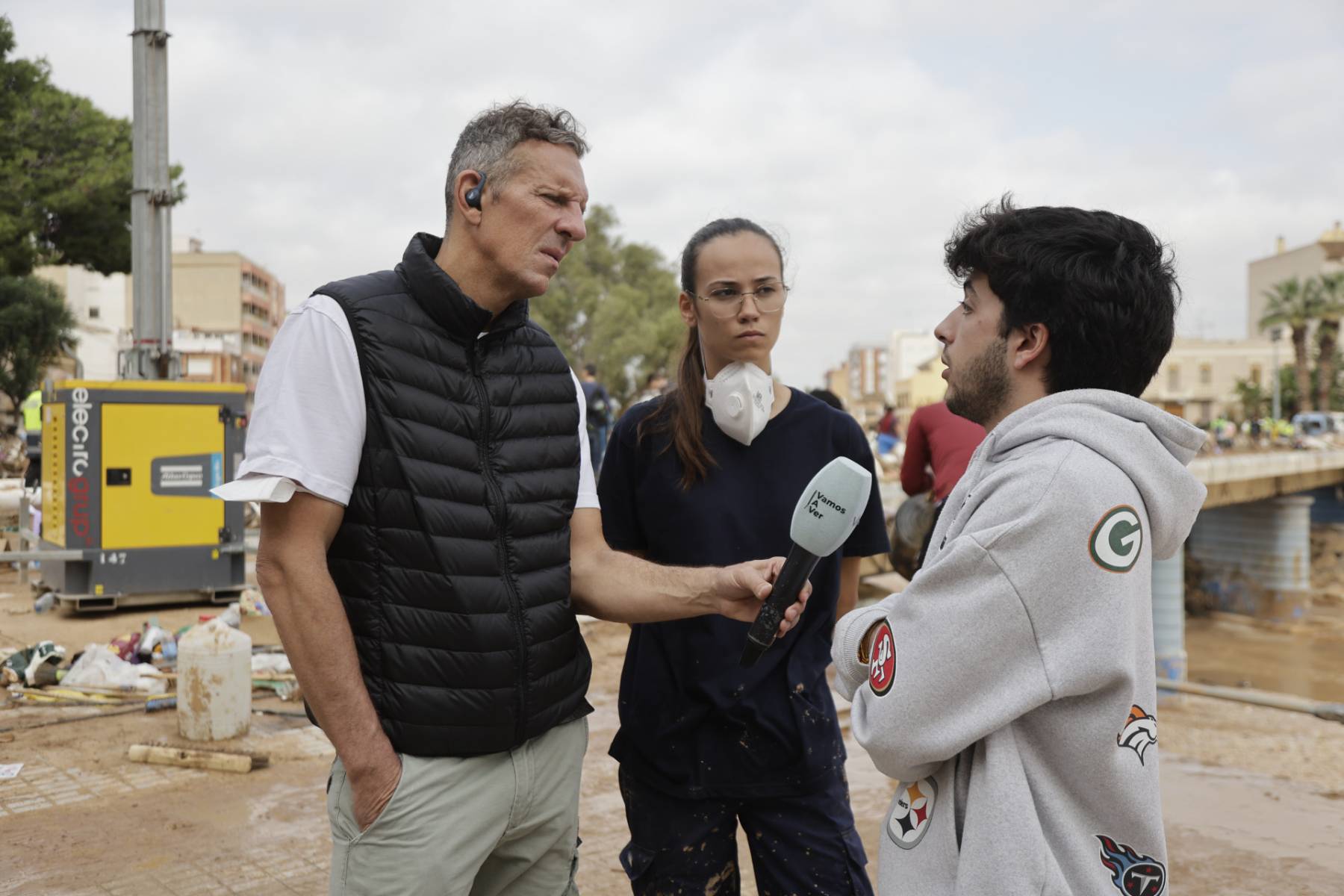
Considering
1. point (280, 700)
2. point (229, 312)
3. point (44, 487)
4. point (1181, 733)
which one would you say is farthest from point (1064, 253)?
point (229, 312)

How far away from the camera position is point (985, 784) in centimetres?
166

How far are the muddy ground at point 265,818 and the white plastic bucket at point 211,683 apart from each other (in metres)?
0.18

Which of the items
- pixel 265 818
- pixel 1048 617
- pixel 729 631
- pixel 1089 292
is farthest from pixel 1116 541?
pixel 265 818

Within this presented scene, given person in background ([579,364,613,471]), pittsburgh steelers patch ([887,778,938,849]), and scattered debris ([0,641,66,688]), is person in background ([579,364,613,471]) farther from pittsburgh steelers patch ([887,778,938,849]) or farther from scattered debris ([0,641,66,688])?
pittsburgh steelers patch ([887,778,938,849])

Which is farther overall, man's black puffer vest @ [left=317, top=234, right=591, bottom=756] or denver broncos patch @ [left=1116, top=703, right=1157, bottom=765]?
man's black puffer vest @ [left=317, top=234, right=591, bottom=756]

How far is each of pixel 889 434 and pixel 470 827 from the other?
19200 millimetres

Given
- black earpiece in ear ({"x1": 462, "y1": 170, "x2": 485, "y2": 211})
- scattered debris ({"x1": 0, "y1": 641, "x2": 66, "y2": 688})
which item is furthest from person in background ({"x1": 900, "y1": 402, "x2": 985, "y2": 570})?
scattered debris ({"x1": 0, "y1": 641, "x2": 66, "y2": 688})

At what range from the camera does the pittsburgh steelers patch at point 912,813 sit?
69.7 inches

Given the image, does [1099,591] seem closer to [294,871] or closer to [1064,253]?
[1064,253]

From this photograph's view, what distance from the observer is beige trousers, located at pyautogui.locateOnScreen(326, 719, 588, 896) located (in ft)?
6.80

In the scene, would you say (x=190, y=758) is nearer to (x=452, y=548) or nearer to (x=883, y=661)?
(x=452, y=548)

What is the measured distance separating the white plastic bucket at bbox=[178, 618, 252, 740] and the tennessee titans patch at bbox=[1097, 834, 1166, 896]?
210 inches

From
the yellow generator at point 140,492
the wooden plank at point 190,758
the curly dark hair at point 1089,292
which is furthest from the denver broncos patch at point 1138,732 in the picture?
the yellow generator at point 140,492

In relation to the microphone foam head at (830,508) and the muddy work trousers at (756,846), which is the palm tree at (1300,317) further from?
the microphone foam head at (830,508)
